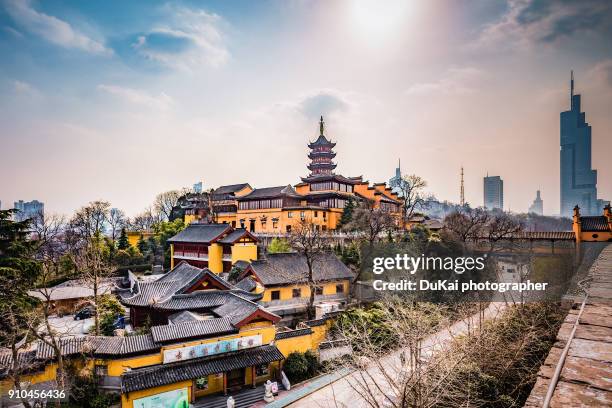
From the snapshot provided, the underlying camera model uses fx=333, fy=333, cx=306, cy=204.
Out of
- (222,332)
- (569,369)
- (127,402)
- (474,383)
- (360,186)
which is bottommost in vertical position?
(127,402)

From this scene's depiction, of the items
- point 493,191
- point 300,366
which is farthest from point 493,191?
point 300,366

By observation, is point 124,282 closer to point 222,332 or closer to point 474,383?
point 222,332

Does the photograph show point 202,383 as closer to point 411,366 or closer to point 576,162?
point 411,366

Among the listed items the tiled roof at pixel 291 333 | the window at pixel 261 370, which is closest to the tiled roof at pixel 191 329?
the window at pixel 261 370

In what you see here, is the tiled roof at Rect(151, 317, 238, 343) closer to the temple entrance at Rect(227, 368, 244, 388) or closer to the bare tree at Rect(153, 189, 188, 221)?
the temple entrance at Rect(227, 368, 244, 388)

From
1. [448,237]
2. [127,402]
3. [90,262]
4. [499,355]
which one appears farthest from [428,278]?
[90,262]

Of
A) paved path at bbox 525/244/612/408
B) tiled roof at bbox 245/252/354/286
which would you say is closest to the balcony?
tiled roof at bbox 245/252/354/286

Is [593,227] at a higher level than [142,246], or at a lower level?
higher
